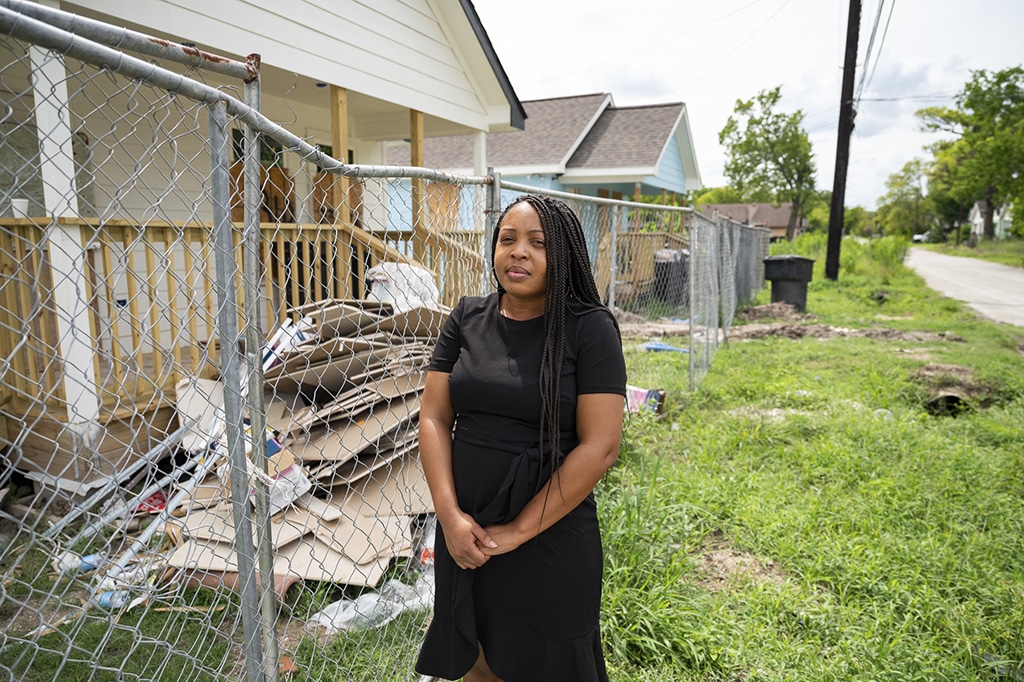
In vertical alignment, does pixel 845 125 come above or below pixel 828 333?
above

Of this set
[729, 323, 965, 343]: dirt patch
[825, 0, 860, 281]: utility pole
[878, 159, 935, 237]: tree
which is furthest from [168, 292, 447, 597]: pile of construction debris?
[878, 159, 935, 237]: tree

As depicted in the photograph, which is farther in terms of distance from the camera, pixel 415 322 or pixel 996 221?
pixel 996 221

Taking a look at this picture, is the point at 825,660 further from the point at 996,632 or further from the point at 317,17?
the point at 317,17

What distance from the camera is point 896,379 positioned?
7766 millimetres

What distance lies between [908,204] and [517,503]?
386 feet

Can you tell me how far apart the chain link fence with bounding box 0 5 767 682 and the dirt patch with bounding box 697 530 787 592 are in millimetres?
1584

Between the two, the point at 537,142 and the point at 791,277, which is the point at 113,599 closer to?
the point at 791,277

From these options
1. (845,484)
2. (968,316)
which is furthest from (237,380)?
(968,316)

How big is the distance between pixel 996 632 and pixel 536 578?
2540mm

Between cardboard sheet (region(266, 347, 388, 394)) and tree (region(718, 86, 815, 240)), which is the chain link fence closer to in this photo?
cardboard sheet (region(266, 347, 388, 394))

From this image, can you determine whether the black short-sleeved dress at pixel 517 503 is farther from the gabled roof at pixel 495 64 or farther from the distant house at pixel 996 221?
the distant house at pixel 996 221

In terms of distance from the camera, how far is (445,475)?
6.97ft

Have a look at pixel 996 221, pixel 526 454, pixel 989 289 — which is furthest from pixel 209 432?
pixel 996 221

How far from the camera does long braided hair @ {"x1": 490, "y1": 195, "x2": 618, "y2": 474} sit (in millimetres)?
1945
